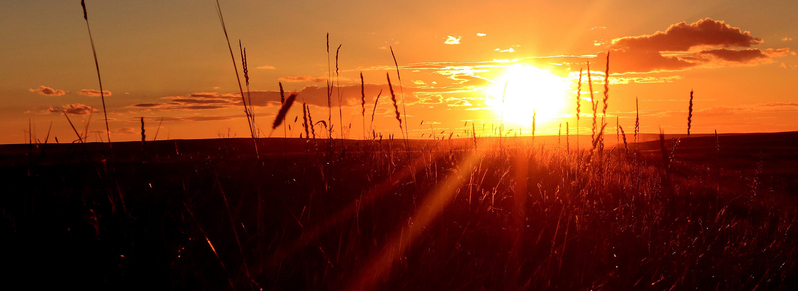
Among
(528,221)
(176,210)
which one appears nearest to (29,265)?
(176,210)

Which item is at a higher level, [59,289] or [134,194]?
[134,194]

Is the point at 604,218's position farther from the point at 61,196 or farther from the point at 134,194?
the point at 61,196

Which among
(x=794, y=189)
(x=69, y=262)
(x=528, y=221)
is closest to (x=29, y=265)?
(x=69, y=262)

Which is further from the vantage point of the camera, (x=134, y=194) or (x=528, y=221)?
(x=528, y=221)

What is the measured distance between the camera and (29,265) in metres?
2.06

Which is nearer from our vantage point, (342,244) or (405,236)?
(342,244)

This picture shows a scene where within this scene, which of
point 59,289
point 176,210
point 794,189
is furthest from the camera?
point 794,189

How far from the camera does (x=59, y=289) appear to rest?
2.02 meters

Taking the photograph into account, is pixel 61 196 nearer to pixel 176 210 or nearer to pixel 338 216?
pixel 176 210

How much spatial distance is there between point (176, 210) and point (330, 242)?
112 centimetres

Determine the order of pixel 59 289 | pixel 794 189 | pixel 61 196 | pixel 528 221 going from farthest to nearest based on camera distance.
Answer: pixel 794 189, pixel 528 221, pixel 61 196, pixel 59 289

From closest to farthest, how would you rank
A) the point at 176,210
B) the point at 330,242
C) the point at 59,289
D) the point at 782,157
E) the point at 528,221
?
the point at 59,289, the point at 330,242, the point at 176,210, the point at 528,221, the point at 782,157

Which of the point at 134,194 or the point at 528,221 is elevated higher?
the point at 134,194

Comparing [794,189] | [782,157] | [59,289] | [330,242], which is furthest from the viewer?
[782,157]
